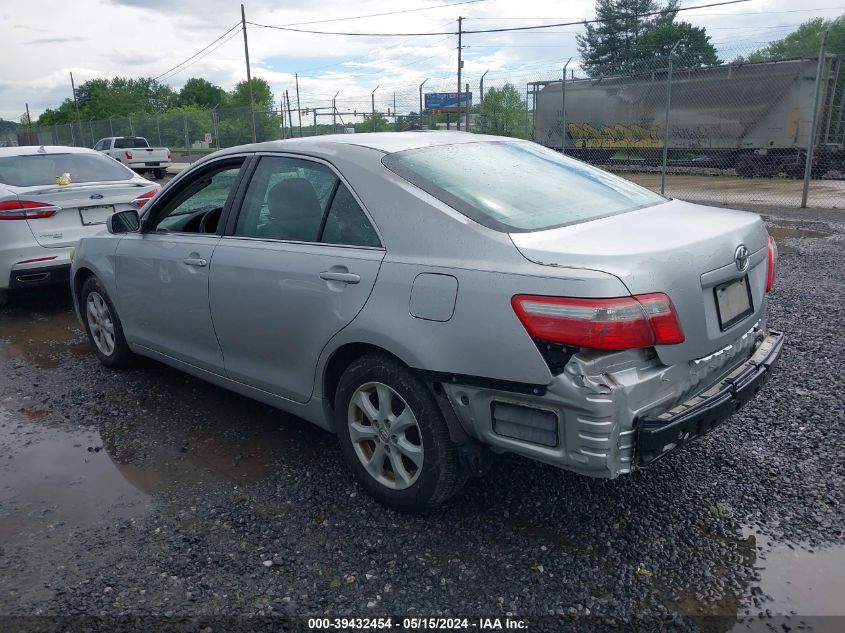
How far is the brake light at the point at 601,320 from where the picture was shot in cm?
236

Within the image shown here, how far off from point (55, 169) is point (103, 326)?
3045mm

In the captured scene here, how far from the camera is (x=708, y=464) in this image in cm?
344

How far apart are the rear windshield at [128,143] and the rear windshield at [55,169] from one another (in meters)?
22.5

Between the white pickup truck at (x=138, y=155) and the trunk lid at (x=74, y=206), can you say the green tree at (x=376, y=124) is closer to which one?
the white pickup truck at (x=138, y=155)

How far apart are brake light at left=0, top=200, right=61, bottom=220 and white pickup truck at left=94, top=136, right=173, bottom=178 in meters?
21.2

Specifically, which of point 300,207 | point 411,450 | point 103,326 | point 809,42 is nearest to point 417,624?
point 411,450

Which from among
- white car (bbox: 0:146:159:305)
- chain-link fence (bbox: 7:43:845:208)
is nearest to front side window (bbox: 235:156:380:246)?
white car (bbox: 0:146:159:305)

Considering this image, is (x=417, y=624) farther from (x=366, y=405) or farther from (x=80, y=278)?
(x=80, y=278)

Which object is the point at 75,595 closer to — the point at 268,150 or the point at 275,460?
the point at 275,460

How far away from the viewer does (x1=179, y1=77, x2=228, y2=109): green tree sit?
10488 centimetres

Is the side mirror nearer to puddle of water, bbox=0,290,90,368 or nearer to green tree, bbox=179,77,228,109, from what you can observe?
puddle of water, bbox=0,290,90,368

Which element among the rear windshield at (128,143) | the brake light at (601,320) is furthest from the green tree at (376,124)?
the brake light at (601,320)

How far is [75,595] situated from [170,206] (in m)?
2.43

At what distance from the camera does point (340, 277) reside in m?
3.06
